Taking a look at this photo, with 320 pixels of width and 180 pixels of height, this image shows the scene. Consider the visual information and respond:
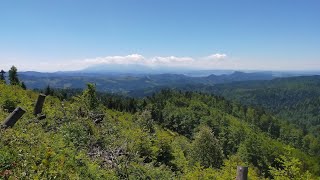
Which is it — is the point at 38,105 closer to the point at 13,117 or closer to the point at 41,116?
the point at 41,116

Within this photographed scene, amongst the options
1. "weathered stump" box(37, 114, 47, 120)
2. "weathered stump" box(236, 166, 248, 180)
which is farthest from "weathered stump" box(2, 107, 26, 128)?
"weathered stump" box(236, 166, 248, 180)

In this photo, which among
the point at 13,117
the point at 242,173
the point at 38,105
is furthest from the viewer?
the point at 38,105

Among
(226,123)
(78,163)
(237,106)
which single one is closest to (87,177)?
(78,163)

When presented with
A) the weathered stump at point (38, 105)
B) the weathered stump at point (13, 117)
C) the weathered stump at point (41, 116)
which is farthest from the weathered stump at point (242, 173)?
the weathered stump at point (38, 105)

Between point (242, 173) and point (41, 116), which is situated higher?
point (41, 116)

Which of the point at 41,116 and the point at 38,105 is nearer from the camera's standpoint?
the point at 41,116

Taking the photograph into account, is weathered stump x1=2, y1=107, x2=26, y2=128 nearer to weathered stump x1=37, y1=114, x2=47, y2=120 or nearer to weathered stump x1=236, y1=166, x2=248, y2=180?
weathered stump x1=37, y1=114, x2=47, y2=120

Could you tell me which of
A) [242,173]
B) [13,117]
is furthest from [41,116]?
[242,173]

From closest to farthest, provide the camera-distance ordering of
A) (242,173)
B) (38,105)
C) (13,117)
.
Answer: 1. (242,173)
2. (13,117)
3. (38,105)

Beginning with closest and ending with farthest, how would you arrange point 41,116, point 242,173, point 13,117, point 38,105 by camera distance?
point 242,173, point 13,117, point 41,116, point 38,105

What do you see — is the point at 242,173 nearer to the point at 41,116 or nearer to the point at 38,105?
the point at 41,116

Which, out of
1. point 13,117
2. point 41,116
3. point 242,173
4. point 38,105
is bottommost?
point 242,173

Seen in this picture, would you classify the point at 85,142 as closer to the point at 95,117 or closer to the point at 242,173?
the point at 95,117

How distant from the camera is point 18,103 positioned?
19703 millimetres
